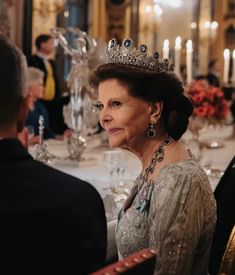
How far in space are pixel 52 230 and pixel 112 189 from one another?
5.27 ft

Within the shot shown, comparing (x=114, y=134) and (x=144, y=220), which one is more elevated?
(x=114, y=134)

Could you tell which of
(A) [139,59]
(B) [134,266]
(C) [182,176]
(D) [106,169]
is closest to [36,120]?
(D) [106,169]

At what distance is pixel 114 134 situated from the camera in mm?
1645

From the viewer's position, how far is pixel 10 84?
1.07 meters

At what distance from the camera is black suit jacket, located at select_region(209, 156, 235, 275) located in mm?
2084

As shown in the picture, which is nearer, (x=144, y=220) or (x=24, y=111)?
(x=24, y=111)

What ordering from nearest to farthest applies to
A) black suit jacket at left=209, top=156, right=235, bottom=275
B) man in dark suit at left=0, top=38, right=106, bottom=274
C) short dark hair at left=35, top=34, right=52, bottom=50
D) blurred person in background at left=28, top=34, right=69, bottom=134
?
man in dark suit at left=0, top=38, right=106, bottom=274 → black suit jacket at left=209, top=156, right=235, bottom=275 → blurred person in background at left=28, top=34, right=69, bottom=134 → short dark hair at left=35, top=34, right=52, bottom=50

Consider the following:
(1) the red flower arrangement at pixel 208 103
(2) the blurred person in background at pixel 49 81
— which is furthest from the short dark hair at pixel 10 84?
(2) the blurred person in background at pixel 49 81

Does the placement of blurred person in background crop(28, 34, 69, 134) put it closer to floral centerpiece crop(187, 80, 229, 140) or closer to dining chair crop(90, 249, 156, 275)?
floral centerpiece crop(187, 80, 229, 140)

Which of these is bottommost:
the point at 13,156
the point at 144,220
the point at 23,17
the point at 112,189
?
the point at 112,189

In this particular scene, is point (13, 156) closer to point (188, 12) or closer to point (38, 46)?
point (38, 46)

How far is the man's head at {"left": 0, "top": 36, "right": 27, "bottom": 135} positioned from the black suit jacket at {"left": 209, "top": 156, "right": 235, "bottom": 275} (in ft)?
3.93

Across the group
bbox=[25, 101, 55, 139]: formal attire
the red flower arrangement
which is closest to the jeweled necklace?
the red flower arrangement

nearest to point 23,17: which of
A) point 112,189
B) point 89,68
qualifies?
point 89,68
